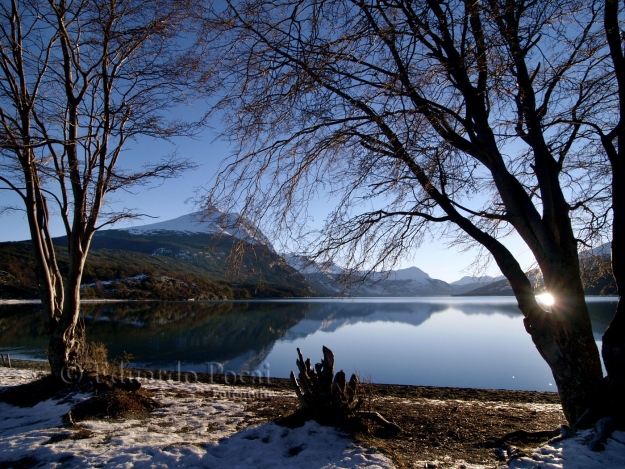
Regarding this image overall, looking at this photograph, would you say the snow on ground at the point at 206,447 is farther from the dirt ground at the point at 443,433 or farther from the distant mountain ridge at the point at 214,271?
the distant mountain ridge at the point at 214,271

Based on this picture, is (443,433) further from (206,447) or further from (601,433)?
(206,447)

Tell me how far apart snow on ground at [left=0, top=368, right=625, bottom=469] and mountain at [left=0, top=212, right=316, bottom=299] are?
5.80ft

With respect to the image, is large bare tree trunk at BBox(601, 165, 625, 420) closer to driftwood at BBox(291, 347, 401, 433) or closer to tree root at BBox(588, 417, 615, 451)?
tree root at BBox(588, 417, 615, 451)

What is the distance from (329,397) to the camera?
4.88 metres

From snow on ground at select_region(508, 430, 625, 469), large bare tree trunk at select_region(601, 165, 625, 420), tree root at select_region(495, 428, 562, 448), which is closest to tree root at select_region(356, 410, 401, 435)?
tree root at select_region(495, 428, 562, 448)

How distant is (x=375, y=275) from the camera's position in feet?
18.6

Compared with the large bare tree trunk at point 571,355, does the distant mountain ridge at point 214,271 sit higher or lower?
higher

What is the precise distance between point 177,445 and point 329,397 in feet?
6.17

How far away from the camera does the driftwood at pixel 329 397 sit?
4.76 meters

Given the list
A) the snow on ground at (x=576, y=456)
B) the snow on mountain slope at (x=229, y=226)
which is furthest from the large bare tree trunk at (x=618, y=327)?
the snow on mountain slope at (x=229, y=226)

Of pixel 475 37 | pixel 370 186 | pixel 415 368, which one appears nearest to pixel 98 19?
pixel 370 186

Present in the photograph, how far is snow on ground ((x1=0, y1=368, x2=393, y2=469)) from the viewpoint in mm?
3604

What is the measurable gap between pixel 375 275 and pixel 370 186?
1.53 meters

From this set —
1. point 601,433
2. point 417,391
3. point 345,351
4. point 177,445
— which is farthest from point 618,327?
point 345,351
